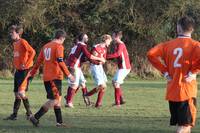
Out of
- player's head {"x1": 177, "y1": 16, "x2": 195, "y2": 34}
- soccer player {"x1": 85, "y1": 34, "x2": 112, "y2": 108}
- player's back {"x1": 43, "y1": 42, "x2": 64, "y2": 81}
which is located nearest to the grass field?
soccer player {"x1": 85, "y1": 34, "x2": 112, "y2": 108}

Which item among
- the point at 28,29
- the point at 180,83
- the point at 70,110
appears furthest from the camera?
the point at 28,29

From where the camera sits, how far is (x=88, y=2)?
3400 cm

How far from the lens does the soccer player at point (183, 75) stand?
7.93 metres

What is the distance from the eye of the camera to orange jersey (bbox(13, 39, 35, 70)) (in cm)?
1226

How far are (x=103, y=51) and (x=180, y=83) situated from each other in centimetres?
767

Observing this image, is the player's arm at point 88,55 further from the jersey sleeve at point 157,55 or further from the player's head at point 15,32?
the jersey sleeve at point 157,55

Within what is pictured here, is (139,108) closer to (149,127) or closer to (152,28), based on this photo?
(149,127)

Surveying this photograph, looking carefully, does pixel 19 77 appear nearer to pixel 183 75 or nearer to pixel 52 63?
pixel 52 63

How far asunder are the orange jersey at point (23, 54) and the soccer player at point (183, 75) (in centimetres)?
476

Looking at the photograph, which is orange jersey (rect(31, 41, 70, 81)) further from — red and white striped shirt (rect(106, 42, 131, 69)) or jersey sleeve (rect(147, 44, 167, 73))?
red and white striped shirt (rect(106, 42, 131, 69))

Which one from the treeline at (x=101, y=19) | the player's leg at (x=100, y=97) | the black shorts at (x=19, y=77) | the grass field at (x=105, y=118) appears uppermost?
the treeline at (x=101, y=19)

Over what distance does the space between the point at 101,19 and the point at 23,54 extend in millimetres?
21977

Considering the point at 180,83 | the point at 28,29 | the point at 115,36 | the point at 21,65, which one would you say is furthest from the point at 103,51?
the point at 28,29

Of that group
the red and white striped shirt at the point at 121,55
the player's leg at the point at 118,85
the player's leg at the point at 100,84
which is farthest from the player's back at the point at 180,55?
the player's leg at the point at 118,85
